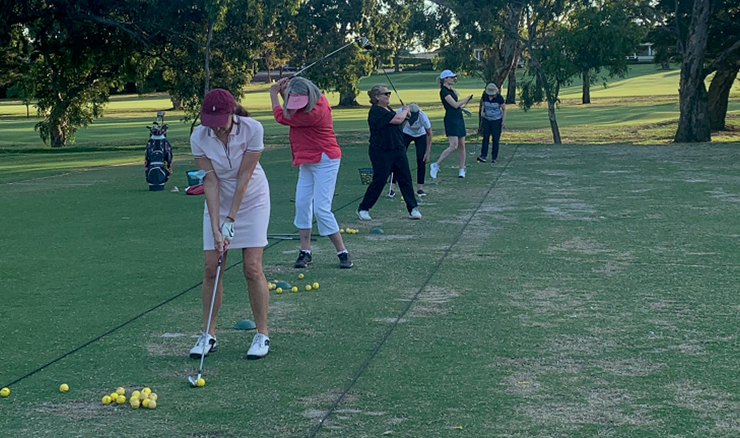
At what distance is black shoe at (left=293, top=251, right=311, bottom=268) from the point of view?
10.5 metres

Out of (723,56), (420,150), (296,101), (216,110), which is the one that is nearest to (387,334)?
(216,110)

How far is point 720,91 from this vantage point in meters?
35.9

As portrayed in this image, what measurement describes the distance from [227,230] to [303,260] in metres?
3.82

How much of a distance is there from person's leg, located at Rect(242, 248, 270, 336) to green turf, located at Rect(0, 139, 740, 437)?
0.89 ft

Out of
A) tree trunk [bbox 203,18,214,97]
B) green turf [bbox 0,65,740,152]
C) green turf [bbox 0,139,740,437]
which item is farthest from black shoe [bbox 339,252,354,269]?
green turf [bbox 0,65,740,152]

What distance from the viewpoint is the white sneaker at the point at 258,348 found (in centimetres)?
691


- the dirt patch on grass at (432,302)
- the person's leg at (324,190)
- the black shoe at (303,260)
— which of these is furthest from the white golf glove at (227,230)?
the black shoe at (303,260)

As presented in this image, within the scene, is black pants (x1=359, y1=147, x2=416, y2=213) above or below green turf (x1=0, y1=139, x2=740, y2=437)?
above

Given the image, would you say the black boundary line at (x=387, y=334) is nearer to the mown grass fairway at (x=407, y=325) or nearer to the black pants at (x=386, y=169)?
the mown grass fairway at (x=407, y=325)

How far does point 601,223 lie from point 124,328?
7469 millimetres

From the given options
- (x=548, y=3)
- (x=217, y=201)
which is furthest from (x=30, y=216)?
(x=548, y=3)

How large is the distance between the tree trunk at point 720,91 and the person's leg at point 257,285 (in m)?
30.5

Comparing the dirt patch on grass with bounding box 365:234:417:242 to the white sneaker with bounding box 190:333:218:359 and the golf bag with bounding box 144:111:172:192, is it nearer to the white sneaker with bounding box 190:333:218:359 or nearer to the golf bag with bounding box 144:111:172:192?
the white sneaker with bounding box 190:333:218:359

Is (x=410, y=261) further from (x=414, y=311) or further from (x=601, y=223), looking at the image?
(x=601, y=223)
